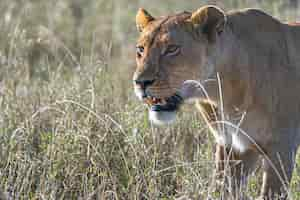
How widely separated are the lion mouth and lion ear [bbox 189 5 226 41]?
34cm

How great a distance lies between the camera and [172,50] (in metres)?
4.24

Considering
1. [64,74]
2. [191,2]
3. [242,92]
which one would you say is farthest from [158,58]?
[191,2]

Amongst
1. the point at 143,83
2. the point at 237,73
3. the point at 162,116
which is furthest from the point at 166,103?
the point at 237,73

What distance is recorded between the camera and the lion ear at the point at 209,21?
430 centimetres

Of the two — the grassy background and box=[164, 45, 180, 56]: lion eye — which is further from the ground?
box=[164, 45, 180, 56]: lion eye

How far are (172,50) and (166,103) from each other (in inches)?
9.9

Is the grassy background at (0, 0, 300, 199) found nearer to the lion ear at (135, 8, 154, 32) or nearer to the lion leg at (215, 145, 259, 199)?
the lion leg at (215, 145, 259, 199)

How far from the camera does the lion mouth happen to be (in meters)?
4.24

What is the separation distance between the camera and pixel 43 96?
5355mm

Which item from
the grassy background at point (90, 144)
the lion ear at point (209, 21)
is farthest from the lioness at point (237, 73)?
the grassy background at point (90, 144)

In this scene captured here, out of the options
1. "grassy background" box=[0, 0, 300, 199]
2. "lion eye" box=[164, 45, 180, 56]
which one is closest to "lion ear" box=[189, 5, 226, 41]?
"lion eye" box=[164, 45, 180, 56]

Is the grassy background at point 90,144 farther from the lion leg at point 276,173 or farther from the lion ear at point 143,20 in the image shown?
the lion ear at point 143,20

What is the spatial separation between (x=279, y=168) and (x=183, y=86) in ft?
2.07

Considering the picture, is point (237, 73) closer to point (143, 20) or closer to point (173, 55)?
point (173, 55)
